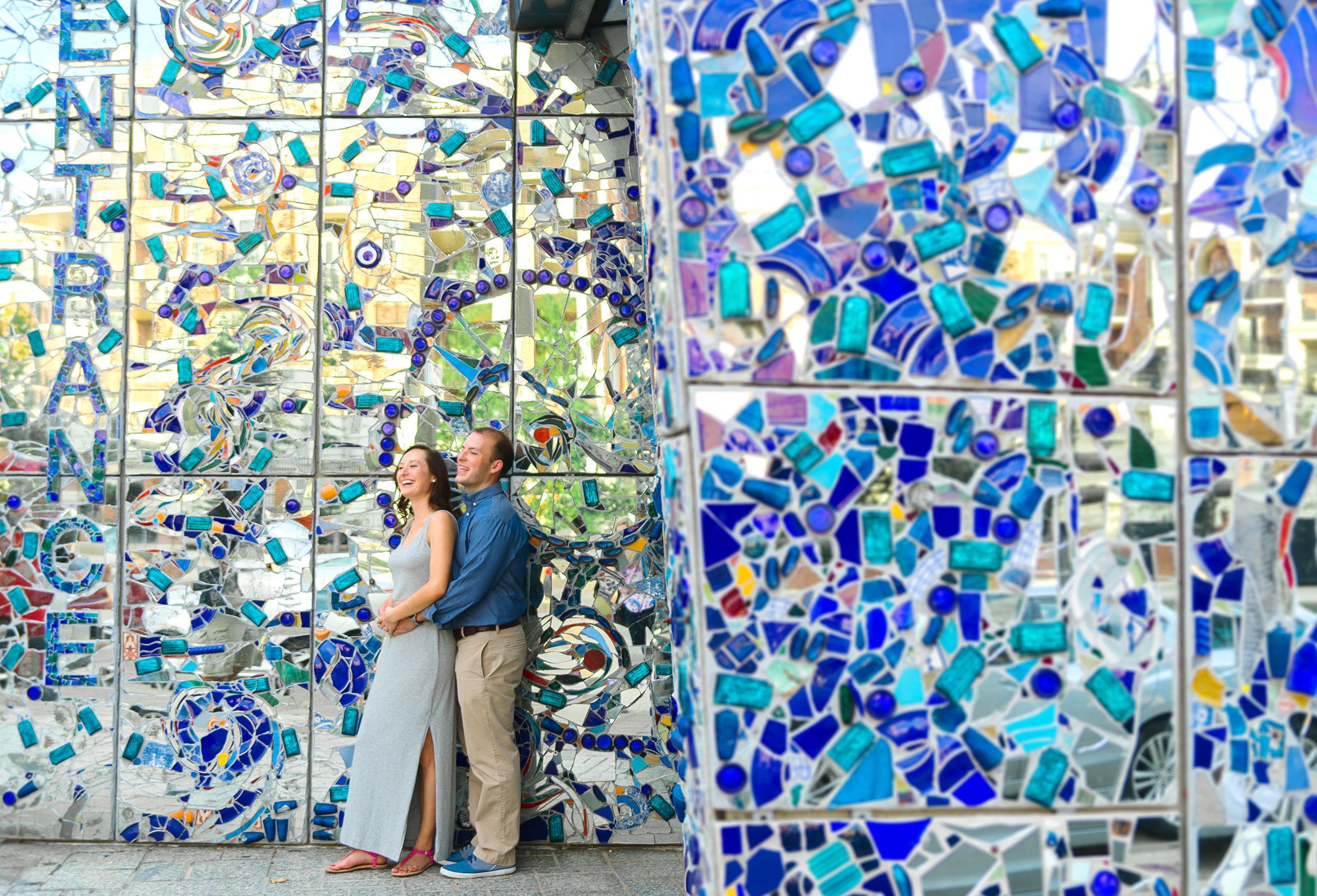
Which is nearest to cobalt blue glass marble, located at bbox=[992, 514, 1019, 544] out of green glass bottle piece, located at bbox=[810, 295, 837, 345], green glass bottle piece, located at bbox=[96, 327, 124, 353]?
green glass bottle piece, located at bbox=[810, 295, 837, 345]

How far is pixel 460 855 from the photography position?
4715 millimetres

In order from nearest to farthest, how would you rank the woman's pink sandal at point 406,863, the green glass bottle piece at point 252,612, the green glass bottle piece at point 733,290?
the green glass bottle piece at point 733,290
the woman's pink sandal at point 406,863
the green glass bottle piece at point 252,612

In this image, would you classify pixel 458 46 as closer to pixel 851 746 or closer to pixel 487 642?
pixel 487 642

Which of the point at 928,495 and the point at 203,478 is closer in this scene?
the point at 928,495

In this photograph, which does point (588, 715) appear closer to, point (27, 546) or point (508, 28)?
point (27, 546)

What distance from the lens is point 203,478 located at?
A: 4.89 metres

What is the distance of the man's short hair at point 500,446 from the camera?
474cm

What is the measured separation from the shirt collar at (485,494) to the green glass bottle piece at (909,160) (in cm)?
302

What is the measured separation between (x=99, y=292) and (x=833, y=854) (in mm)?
4472

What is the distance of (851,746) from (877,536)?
0.42m

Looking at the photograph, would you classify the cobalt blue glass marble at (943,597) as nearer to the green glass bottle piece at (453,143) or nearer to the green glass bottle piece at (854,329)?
the green glass bottle piece at (854,329)

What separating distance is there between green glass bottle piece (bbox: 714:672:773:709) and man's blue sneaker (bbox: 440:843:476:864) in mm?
3142

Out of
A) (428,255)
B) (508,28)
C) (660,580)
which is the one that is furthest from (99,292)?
(660,580)

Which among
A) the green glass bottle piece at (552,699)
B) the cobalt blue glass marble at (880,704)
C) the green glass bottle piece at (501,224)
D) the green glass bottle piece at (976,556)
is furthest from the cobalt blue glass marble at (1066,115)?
the green glass bottle piece at (552,699)
